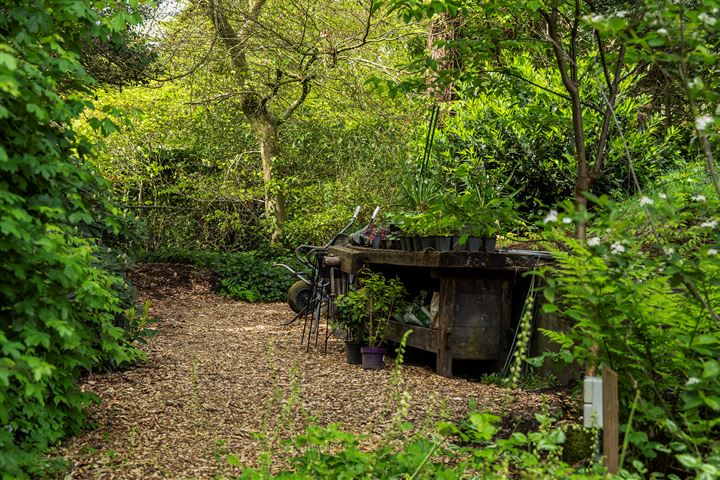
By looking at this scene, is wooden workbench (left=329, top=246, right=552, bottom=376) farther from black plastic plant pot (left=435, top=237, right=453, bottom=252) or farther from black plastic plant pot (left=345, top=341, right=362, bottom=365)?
black plastic plant pot (left=345, top=341, right=362, bottom=365)

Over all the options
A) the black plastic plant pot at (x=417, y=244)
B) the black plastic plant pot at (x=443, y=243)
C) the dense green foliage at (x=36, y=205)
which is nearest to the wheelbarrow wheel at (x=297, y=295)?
the black plastic plant pot at (x=417, y=244)

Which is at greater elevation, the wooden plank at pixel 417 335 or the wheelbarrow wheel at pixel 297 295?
the wheelbarrow wheel at pixel 297 295

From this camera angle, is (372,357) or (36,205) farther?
(372,357)

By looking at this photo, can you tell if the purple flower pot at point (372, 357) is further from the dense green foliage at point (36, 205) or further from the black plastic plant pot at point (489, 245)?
the dense green foliage at point (36, 205)

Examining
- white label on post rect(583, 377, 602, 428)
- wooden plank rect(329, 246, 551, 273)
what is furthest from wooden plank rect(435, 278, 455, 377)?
white label on post rect(583, 377, 602, 428)

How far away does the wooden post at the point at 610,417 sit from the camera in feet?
7.32

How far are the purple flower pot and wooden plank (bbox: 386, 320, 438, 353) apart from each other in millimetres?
161

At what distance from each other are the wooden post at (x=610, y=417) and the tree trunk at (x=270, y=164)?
996cm

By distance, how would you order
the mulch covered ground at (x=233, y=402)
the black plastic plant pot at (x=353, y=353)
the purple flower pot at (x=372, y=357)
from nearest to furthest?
the mulch covered ground at (x=233, y=402)
the purple flower pot at (x=372, y=357)
the black plastic plant pot at (x=353, y=353)

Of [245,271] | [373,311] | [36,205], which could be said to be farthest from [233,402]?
[245,271]

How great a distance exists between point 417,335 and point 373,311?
382 millimetres

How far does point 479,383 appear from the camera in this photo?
17.2ft

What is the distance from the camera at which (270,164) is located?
12.4 m

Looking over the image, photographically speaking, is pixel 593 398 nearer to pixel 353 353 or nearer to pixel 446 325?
pixel 446 325
